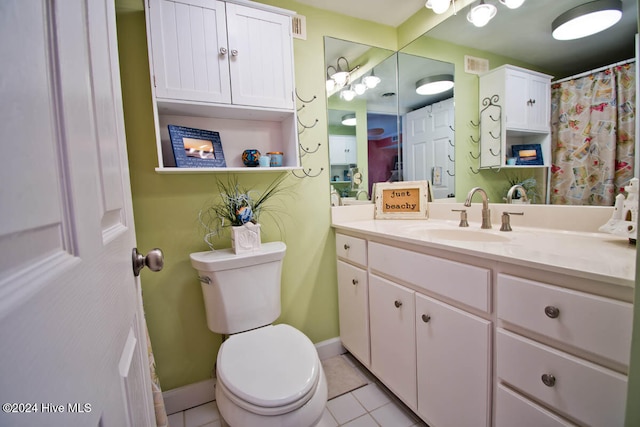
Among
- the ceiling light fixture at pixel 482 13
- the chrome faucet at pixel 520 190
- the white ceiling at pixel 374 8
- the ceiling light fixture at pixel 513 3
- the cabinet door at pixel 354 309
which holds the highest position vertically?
the white ceiling at pixel 374 8

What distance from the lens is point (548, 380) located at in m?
0.73

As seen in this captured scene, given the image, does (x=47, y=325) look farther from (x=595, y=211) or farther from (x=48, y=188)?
(x=595, y=211)

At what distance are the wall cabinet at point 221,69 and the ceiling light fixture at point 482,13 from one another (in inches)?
40.0

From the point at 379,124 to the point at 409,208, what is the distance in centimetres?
64

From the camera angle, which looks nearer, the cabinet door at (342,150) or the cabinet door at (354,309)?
the cabinet door at (354,309)

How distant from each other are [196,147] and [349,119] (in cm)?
102

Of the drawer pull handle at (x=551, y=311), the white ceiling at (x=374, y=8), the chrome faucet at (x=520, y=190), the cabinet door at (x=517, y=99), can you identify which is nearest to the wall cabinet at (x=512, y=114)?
the cabinet door at (x=517, y=99)

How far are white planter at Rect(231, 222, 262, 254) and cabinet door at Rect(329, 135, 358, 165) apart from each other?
72 cm

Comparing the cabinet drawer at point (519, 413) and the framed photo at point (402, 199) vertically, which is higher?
the framed photo at point (402, 199)

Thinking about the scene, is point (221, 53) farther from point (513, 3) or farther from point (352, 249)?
point (513, 3)

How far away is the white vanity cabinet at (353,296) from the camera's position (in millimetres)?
1530

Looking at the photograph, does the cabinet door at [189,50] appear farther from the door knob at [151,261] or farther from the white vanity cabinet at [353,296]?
the white vanity cabinet at [353,296]

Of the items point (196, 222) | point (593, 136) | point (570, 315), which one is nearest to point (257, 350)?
point (196, 222)

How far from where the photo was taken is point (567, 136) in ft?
3.78
